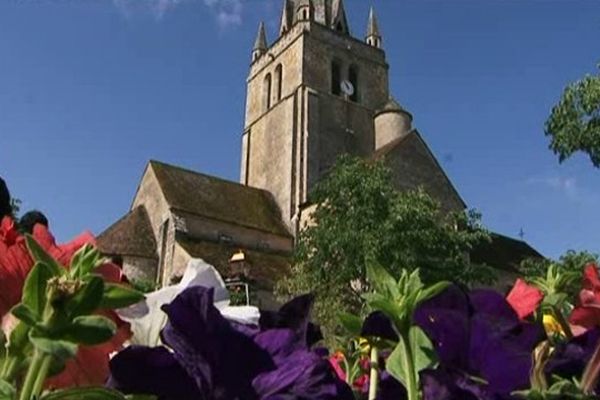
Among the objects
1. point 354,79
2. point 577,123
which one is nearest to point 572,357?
point 577,123

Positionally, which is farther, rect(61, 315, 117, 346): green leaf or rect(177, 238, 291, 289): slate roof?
rect(177, 238, 291, 289): slate roof

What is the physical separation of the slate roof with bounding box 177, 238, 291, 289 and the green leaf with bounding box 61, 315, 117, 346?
21.4 m

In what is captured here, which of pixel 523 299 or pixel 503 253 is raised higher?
pixel 503 253

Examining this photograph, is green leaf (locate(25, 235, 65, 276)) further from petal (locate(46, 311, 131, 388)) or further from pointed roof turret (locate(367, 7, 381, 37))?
pointed roof turret (locate(367, 7, 381, 37))

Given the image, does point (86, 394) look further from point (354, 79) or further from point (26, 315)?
point (354, 79)

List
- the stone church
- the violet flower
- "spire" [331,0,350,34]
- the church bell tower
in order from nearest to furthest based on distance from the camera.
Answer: the violet flower → the stone church → the church bell tower → "spire" [331,0,350,34]

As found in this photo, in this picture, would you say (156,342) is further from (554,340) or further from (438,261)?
(438,261)

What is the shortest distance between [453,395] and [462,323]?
62 mm

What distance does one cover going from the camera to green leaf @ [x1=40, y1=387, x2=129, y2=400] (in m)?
0.39

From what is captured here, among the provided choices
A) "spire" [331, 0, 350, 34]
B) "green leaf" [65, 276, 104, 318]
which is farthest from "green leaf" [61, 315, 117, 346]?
"spire" [331, 0, 350, 34]

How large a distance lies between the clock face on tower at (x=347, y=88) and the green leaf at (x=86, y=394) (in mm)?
30402

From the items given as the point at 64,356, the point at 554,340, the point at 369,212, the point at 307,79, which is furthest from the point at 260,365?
the point at 307,79

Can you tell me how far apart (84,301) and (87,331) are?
0.02 meters

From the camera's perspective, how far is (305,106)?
92.7 ft
